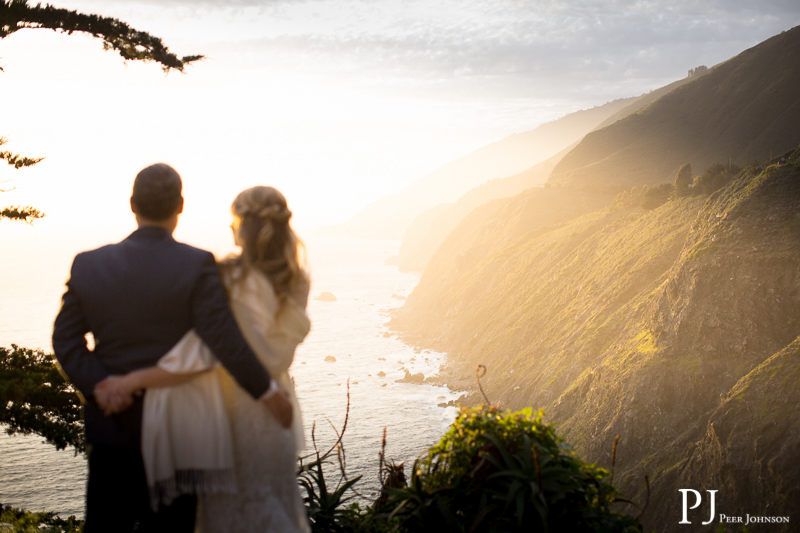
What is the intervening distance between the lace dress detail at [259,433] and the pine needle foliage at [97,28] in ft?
30.4

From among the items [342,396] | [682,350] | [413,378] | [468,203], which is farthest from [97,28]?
[468,203]

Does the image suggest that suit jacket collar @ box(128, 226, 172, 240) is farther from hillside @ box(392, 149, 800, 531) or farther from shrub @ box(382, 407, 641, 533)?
hillside @ box(392, 149, 800, 531)

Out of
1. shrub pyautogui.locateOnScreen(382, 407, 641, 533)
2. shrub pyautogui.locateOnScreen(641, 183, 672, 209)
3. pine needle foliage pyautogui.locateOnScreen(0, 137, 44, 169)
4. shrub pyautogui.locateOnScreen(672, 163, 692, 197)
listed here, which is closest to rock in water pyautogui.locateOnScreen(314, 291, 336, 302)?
shrub pyautogui.locateOnScreen(641, 183, 672, 209)

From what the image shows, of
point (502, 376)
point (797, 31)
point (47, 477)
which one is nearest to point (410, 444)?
point (502, 376)

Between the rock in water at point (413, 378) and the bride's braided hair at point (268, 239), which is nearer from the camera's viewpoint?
the bride's braided hair at point (268, 239)

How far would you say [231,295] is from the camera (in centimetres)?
261

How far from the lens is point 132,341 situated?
2.55 meters

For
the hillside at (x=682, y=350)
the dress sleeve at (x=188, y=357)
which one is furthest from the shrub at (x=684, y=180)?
the dress sleeve at (x=188, y=357)

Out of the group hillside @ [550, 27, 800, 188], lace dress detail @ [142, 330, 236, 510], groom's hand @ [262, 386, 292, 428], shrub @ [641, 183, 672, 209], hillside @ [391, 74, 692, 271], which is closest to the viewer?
lace dress detail @ [142, 330, 236, 510]

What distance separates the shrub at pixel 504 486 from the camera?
3.00 metres

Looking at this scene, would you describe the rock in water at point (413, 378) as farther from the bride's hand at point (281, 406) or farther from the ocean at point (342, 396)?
the bride's hand at point (281, 406)

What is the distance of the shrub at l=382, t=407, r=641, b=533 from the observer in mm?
2996

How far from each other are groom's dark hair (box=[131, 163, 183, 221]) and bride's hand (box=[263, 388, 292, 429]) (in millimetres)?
1021

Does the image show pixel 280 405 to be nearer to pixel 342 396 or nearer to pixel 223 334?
pixel 223 334
